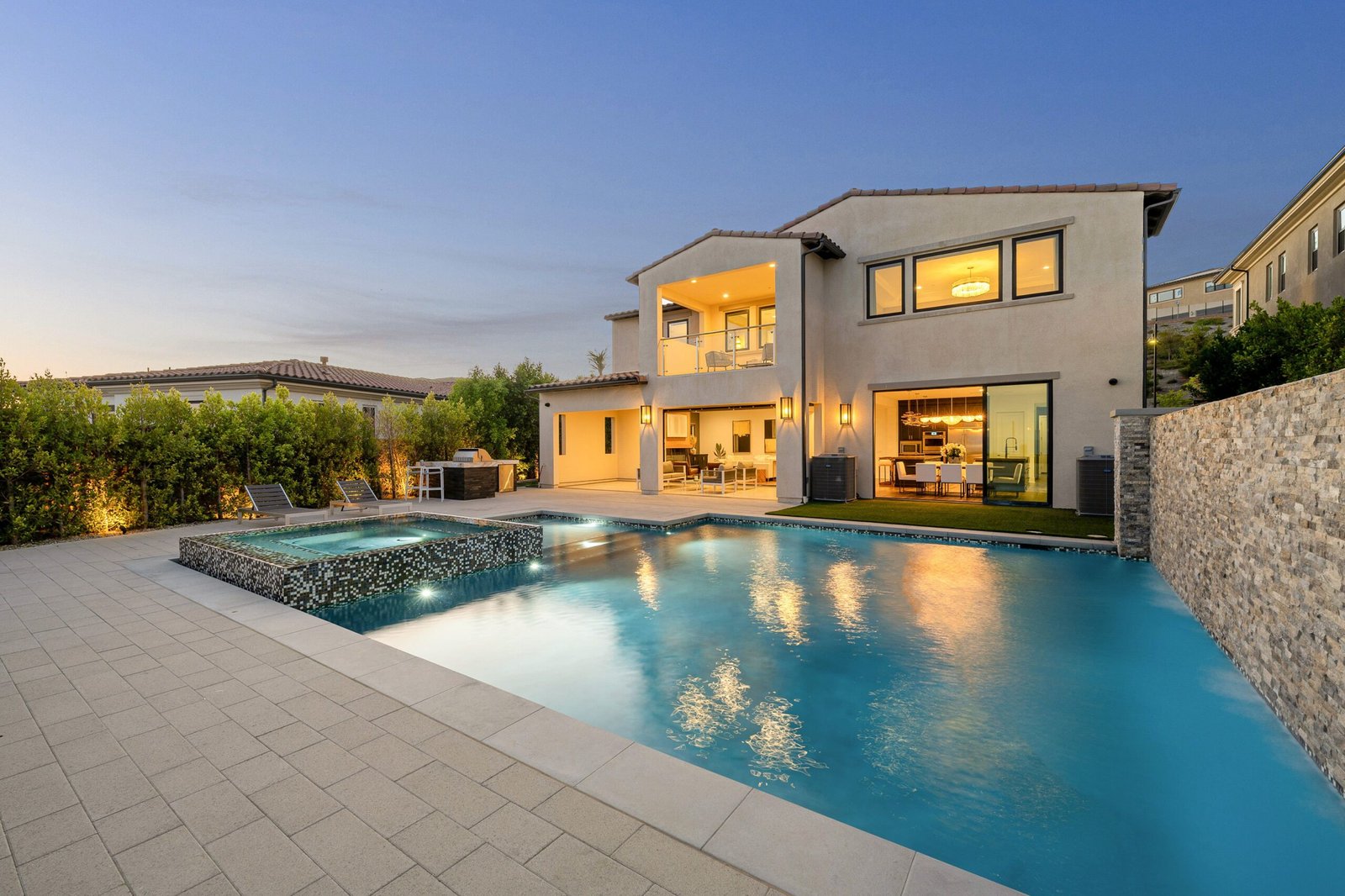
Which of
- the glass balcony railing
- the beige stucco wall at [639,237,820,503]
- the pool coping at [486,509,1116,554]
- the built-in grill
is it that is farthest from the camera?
the glass balcony railing

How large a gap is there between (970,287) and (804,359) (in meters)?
3.96

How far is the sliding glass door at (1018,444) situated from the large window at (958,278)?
2.14 metres

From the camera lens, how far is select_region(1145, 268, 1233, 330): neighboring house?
129 ft

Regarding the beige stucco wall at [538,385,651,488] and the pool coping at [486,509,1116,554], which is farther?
the beige stucco wall at [538,385,651,488]

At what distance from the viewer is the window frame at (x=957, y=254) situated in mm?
12328

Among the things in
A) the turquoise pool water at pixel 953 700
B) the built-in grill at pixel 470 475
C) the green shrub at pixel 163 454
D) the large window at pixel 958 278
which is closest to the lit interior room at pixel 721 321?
the large window at pixel 958 278

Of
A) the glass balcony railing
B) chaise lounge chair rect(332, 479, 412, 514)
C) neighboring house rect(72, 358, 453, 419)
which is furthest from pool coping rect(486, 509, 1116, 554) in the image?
neighboring house rect(72, 358, 453, 419)

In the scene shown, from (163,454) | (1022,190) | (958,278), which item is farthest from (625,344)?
(163,454)

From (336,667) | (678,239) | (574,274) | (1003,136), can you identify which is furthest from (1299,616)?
(1003,136)

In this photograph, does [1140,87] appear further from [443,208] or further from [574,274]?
[443,208]

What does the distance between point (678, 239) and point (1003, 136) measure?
30.5 m

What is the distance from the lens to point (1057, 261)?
11.8 meters

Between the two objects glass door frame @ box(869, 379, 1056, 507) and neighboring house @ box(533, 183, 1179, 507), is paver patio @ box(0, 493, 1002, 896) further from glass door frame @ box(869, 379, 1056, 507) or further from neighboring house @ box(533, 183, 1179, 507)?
glass door frame @ box(869, 379, 1056, 507)

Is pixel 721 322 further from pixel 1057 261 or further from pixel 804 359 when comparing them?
pixel 1057 261
